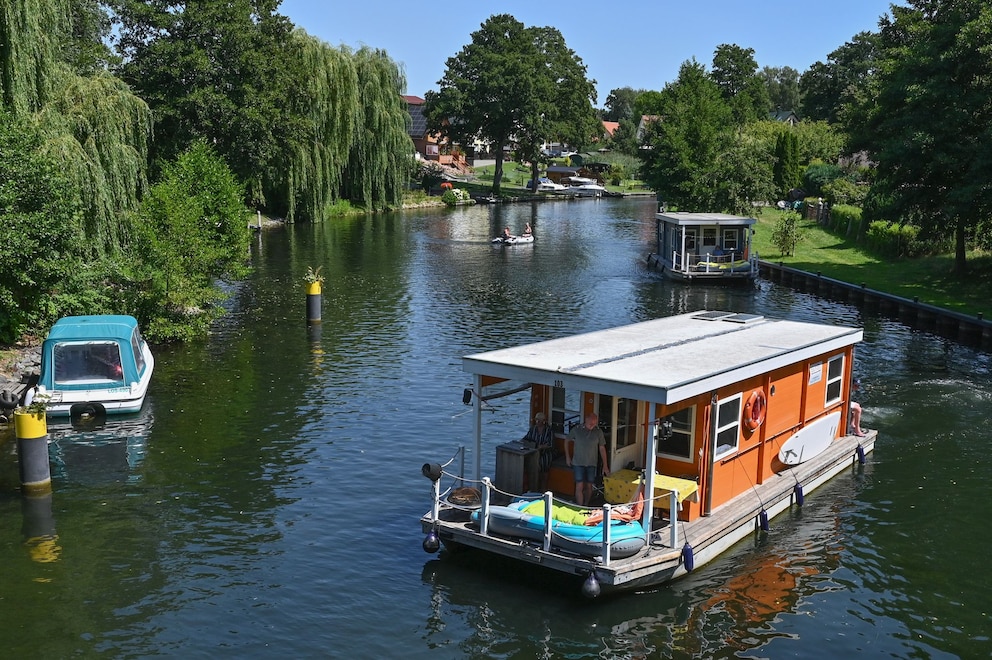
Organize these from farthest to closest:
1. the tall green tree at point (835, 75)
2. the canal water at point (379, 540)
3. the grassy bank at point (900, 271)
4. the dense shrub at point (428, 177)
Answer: the tall green tree at point (835, 75) < the dense shrub at point (428, 177) < the grassy bank at point (900, 271) < the canal water at point (379, 540)

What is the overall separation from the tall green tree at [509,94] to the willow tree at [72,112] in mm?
92076

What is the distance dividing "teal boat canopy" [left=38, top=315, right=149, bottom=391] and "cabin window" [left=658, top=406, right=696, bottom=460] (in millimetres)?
16566

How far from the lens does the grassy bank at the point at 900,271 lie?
45688 millimetres

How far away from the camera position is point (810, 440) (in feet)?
75.7

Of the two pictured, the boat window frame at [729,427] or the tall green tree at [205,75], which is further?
the tall green tree at [205,75]

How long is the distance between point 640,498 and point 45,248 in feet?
66.5

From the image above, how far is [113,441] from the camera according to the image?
26156mm

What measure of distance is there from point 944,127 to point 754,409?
29616mm

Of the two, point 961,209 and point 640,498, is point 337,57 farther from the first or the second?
point 640,498

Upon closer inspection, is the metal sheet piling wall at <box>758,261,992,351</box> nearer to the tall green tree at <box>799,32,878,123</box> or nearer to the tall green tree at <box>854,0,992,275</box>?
the tall green tree at <box>854,0,992,275</box>

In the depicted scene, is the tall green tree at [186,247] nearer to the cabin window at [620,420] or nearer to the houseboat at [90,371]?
the houseboat at [90,371]

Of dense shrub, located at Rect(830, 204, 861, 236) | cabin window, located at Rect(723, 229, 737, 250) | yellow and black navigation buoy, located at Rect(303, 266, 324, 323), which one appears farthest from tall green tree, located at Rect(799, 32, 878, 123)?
yellow and black navigation buoy, located at Rect(303, 266, 324, 323)

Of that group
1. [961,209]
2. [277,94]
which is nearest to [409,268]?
[277,94]

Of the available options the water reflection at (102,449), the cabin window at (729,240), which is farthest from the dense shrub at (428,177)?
the water reflection at (102,449)
